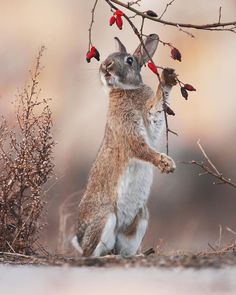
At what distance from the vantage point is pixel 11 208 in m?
9.05

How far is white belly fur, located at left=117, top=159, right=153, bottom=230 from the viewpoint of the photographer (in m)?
8.60

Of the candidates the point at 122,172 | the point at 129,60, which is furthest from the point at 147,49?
the point at 122,172

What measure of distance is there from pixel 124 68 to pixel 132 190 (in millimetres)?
1102

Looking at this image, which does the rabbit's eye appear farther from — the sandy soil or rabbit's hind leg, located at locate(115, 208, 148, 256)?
the sandy soil

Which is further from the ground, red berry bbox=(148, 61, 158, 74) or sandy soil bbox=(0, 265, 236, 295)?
red berry bbox=(148, 61, 158, 74)

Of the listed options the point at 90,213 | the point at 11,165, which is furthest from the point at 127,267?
the point at 11,165

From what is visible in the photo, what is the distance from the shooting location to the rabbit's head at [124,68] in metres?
8.78

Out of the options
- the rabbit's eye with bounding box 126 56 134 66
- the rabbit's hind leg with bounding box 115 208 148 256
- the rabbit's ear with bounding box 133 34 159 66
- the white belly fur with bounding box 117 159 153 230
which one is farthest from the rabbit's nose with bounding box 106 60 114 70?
the rabbit's hind leg with bounding box 115 208 148 256

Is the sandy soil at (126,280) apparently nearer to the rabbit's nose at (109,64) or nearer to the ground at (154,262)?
the ground at (154,262)

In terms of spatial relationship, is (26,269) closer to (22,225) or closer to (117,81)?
(22,225)

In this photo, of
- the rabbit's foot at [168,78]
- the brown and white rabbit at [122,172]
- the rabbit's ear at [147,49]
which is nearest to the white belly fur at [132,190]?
the brown and white rabbit at [122,172]

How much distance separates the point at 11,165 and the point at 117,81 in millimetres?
1185

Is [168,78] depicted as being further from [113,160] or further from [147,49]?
[113,160]

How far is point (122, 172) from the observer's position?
28.3 feet
